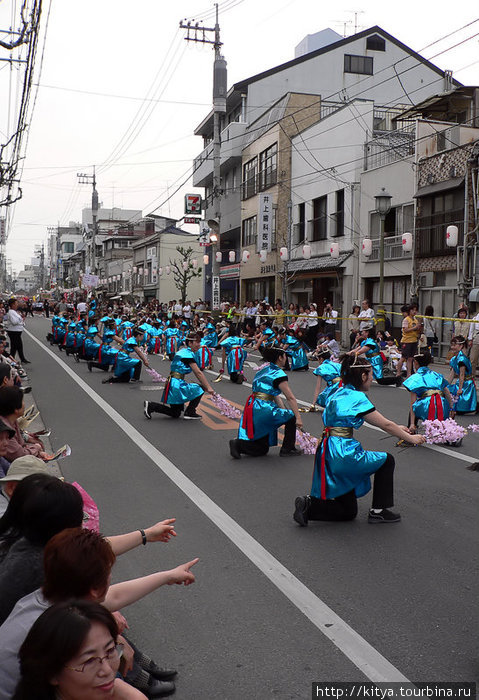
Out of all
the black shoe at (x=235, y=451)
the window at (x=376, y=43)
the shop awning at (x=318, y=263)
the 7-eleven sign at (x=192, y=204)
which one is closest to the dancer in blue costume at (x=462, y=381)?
the black shoe at (x=235, y=451)

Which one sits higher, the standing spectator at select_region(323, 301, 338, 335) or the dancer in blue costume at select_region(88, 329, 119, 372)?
the standing spectator at select_region(323, 301, 338, 335)

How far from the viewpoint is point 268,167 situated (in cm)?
3447

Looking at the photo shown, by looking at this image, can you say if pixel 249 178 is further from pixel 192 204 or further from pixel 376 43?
pixel 376 43

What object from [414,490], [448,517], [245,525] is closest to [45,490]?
[245,525]

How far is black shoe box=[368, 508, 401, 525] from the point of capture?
5.39 metres

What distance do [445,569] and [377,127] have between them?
25.1 m

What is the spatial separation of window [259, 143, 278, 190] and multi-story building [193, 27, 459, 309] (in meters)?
0.15

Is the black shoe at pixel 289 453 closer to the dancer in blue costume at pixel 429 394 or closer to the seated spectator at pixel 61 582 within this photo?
the dancer in blue costume at pixel 429 394

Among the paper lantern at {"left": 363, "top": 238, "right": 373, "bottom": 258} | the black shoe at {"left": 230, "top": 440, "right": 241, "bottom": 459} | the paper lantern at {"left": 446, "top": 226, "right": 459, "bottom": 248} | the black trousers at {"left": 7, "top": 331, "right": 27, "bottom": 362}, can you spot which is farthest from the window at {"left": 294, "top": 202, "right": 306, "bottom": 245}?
the black shoe at {"left": 230, "top": 440, "right": 241, "bottom": 459}

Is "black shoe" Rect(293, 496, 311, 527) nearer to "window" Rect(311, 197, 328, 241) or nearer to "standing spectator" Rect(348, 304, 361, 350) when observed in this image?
"standing spectator" Rect(348, 304, 361, 350)

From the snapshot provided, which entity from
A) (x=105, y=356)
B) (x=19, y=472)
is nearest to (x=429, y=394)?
(x=19, y=472)

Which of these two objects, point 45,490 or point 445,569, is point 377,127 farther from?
point 45,490

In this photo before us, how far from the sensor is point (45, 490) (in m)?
2.70

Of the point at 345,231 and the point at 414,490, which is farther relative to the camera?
the point at 345,231
